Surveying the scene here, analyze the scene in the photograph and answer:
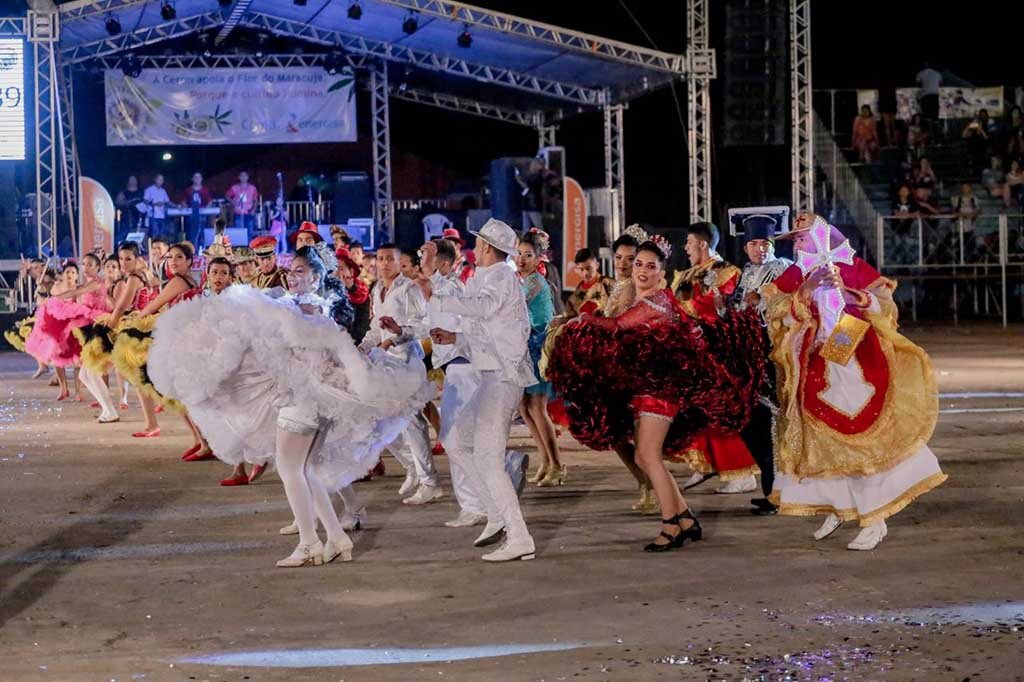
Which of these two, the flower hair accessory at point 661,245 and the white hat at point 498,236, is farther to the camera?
the flower hair accessory at point 661,245

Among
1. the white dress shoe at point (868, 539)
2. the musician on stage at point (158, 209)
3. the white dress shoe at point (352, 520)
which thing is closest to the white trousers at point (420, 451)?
the white dress shoe at point (352, 520)

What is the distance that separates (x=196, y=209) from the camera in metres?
30.3

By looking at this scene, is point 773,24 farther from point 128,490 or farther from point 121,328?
point 128,490

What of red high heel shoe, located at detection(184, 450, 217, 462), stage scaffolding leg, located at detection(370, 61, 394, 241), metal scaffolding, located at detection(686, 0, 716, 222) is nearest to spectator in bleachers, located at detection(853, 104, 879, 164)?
metal scaffolding, located at detection(686, 0, 716, 222)

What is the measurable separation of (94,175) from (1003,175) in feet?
66.7

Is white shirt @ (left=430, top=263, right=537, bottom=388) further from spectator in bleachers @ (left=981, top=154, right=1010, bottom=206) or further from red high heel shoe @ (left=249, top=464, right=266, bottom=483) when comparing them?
spectator in bleachers @ (left=981, top=154, right=1010, bottom=206)

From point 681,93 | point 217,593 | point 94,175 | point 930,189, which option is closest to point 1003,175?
point 930,189

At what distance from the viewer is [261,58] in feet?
102

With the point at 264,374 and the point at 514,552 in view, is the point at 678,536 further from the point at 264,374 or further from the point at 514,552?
the point at 264,374

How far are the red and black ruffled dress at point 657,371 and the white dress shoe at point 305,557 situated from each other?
1.59m

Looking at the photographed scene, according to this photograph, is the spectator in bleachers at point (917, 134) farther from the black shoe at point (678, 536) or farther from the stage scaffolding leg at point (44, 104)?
the black shoe at point (678, 536)

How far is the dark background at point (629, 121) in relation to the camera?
3253cm

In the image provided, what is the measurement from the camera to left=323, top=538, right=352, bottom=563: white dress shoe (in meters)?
8.06

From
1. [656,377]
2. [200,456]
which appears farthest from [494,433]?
[200,456]
